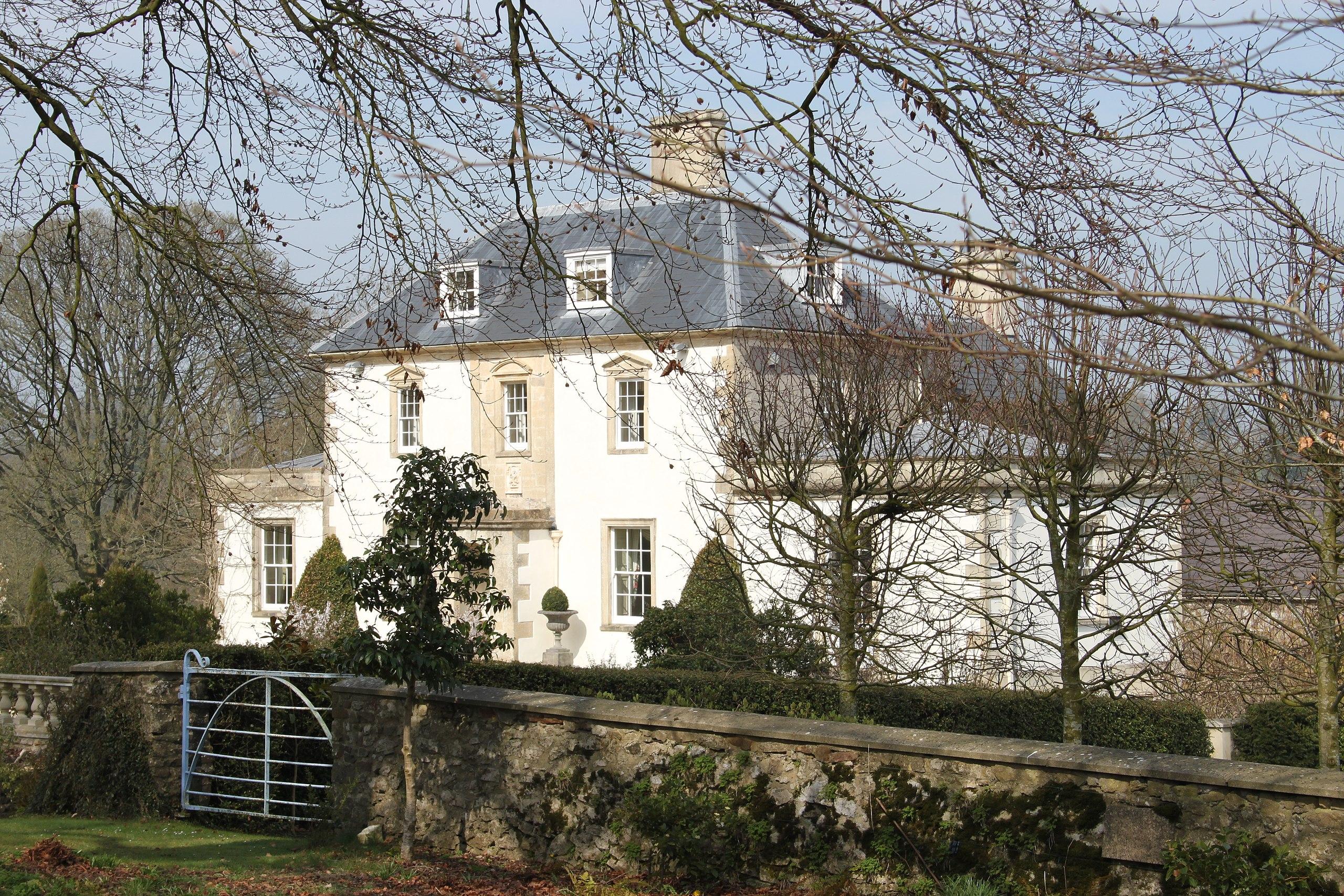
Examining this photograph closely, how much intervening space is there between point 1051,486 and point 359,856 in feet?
19.6

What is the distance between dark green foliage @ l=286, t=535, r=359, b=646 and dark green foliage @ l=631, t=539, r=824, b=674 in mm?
4767

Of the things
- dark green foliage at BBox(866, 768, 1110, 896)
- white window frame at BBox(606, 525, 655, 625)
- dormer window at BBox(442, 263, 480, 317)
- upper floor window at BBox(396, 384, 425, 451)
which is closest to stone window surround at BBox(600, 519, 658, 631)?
white window frame at BBox(606, 525, 655, 625)

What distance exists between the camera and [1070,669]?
31.3 feet

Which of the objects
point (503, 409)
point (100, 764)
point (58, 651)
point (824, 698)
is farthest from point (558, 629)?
point (100, 764)

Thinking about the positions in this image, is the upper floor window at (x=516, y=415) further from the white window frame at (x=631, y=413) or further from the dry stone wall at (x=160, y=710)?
the dry stone wall at (x=160, y=710)

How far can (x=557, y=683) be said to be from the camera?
483 inches

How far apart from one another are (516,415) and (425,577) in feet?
54.0

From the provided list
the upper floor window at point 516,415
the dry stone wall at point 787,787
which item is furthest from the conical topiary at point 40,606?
the dry stone wall at point 787,787

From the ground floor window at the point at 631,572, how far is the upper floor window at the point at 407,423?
214 inches

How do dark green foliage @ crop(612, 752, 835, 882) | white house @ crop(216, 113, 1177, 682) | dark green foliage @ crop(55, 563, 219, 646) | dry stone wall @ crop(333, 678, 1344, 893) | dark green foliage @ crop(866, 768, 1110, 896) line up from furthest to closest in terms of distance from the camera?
white house @ crop(216, 113, 1177, 682)
dark green foliage @ crop(55, 563, 219, 646)
dark green foliage @ crop(612, 752, 835, 882)
dark green foliage @ crop(866, 768, 1110, 896)
dry stone wall @ crop(333, 678, 1344, 893)

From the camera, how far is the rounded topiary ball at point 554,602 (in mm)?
22531

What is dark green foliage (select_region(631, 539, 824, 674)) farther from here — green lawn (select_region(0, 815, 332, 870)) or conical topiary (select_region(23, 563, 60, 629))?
conical topiary (select_region(23, 563, 60, 629))

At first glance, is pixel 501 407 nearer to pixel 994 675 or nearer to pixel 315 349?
pixel 315 349

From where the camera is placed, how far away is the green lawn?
7.72 meters
